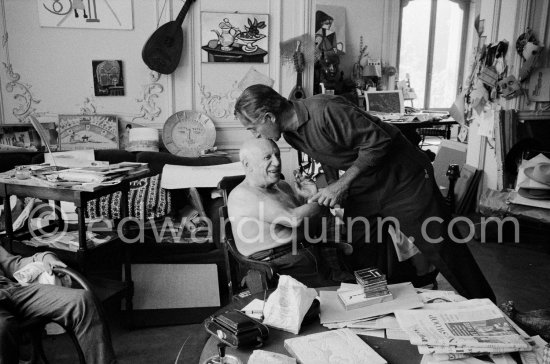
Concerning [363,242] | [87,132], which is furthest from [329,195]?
[87,132]

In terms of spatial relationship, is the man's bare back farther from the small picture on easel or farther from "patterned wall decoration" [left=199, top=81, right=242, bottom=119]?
the small picture on easel

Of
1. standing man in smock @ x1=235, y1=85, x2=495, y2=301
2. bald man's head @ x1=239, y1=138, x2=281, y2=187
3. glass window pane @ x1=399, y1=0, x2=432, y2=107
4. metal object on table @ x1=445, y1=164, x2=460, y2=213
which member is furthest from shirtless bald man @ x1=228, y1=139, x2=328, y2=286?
glass window pane @ x1=399, y1=0, x2=432, y2=107

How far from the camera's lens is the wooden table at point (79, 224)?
2.28 meters

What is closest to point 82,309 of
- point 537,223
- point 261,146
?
point 261,146

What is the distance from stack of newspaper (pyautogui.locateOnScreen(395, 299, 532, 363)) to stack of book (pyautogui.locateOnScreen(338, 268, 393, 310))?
0.11 meters

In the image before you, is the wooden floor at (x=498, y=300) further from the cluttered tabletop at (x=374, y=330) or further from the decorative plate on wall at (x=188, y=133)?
the decorative plate on wall at (x=188, y=133)

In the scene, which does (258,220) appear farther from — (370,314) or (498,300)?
(498,300)

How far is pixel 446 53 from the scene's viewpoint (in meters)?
11.0

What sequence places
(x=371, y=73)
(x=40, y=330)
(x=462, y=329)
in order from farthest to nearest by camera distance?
(x=371, y=73)
(x=40, y=330)
(x=462, y=329)

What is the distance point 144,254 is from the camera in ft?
10.3

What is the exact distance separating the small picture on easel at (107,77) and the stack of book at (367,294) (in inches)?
124

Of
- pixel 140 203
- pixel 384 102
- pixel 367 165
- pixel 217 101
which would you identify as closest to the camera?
pixel 367 165

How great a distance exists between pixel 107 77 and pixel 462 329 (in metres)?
3.64

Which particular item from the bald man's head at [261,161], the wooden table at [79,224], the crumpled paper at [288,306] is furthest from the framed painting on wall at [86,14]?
the crumpled paper at [288,306]
